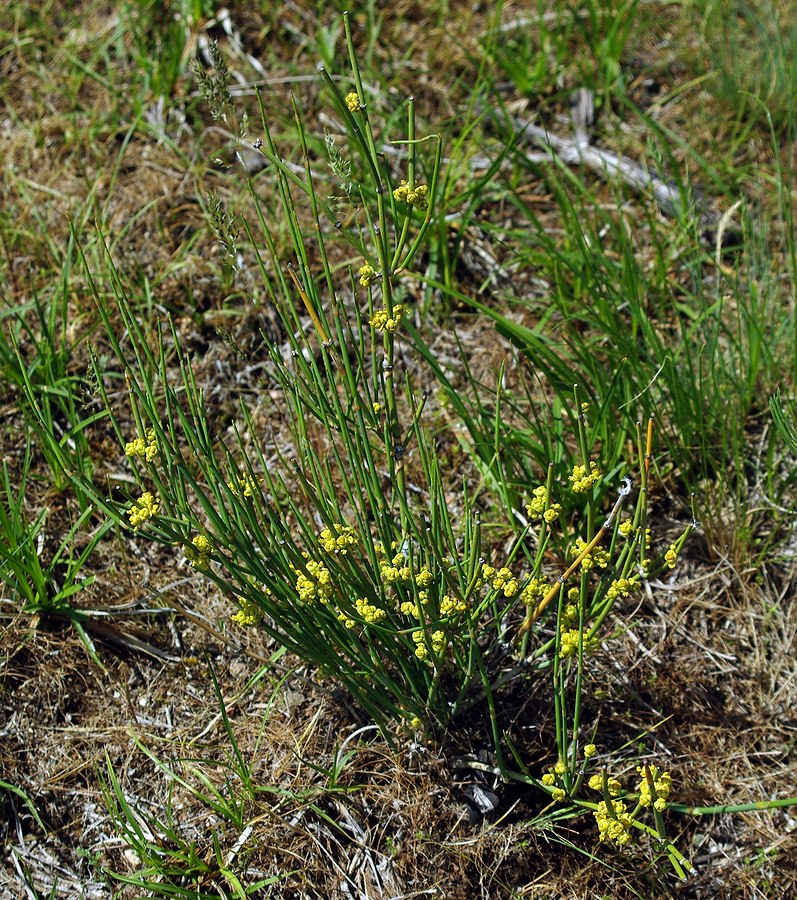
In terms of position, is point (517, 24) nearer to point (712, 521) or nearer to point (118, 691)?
point (712, 521)

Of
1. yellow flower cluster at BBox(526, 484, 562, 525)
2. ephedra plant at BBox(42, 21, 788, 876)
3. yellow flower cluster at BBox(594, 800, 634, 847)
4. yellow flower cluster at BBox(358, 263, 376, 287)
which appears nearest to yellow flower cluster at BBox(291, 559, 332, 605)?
ephedra plant at BBox(42, 21, 788, 876)

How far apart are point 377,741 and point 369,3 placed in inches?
99.2

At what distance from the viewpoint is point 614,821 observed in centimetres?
161

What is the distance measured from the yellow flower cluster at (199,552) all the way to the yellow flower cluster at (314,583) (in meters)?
0.17

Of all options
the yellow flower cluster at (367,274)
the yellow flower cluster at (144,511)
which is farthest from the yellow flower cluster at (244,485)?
the yellow flower cluster at (367,274)

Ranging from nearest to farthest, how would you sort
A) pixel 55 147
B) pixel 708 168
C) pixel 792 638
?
pixel 792 638, pixel 708 168, pixel 55 147

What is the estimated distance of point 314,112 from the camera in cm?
311

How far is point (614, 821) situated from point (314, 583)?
71 centimetres

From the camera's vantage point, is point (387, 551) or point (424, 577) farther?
point (387, 551)

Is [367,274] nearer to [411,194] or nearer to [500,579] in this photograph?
[411,194]

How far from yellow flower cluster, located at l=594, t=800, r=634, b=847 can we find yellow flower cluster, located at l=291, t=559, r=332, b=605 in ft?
2.17

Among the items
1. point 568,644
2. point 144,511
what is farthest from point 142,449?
point 568,644

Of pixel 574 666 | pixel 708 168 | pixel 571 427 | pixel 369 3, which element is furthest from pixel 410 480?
pixel 369 3

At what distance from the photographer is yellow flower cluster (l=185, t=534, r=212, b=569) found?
60.1 inches
